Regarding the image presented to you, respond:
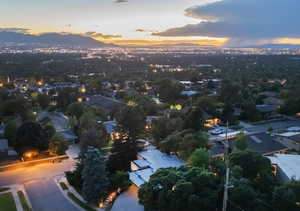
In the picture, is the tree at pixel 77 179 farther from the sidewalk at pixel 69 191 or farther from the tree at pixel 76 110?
the tree at pixel 76 110

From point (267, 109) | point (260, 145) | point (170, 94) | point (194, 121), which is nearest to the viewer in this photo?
point (260, 145)

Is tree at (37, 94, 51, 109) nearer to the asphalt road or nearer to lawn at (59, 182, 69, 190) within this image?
lawn at (59, 182, 69, 190)

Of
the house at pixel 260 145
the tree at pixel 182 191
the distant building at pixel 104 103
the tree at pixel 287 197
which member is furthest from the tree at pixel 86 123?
the tree at pixel 287 197

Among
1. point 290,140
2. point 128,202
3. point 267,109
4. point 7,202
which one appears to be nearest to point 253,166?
point 128,202

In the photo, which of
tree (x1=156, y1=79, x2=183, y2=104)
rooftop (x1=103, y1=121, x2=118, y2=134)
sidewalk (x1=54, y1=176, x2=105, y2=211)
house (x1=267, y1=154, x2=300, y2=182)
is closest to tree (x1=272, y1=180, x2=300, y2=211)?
house (x1=267, y1=154, x2=300, y2=182)

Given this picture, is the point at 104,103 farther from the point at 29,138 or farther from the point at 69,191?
the point at 69,191

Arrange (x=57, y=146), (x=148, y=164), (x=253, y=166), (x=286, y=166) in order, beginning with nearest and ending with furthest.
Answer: (x=253, y=166) → (x=286, y=166) → (x=148, y=164) → (x=57, y=146)
